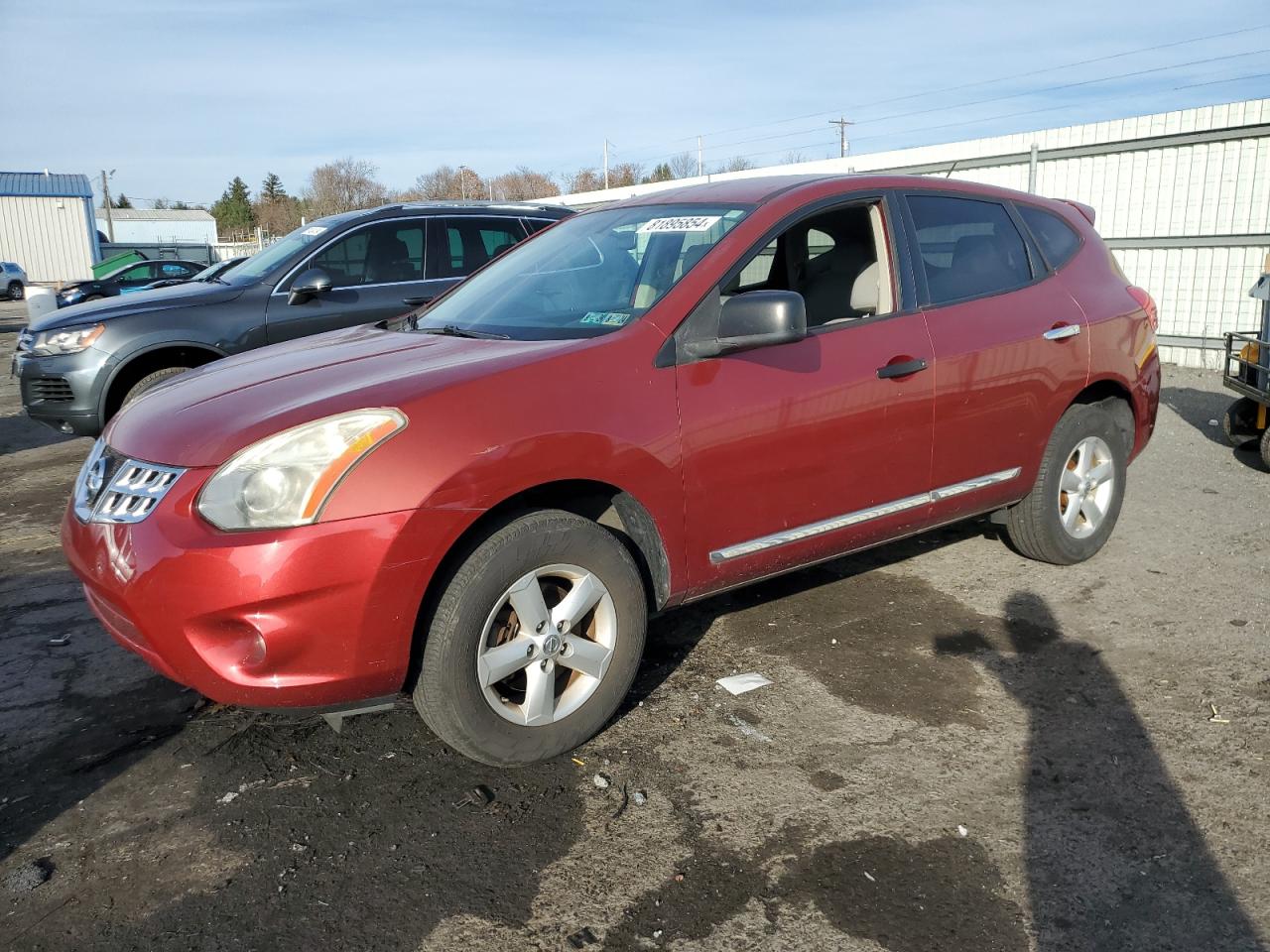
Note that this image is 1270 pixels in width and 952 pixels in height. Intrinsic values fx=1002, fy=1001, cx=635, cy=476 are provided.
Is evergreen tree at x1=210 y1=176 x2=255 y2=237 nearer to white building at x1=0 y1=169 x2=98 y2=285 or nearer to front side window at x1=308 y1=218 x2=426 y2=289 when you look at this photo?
white building at x1=0 y1=169 x2=98 y2=285

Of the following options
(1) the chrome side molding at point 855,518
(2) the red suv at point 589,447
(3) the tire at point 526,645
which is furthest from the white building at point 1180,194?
(3) the tire at point 526,645

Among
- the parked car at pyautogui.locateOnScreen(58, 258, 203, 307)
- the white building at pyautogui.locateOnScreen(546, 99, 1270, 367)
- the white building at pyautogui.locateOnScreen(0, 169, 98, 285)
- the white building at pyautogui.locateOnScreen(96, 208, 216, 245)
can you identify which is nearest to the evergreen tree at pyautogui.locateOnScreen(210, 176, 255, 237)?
the white building at pyautogui.locateOnScreen(96, 208, 216, 245)

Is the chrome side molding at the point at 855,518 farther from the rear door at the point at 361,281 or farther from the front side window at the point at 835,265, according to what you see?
the rear door at the point at 361,281

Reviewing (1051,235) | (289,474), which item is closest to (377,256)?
(1051,235)

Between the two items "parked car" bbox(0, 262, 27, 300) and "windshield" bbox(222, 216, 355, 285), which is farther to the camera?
"parked car" bbox(0, 262, 27, 300)

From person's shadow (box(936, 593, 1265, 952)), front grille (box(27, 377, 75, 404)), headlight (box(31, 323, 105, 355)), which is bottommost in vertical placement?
person's shadow (box(936, 593, 1265, 952))

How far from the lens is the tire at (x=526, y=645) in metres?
2.88

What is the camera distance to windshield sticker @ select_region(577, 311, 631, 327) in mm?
3438

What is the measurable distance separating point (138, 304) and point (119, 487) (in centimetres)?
467

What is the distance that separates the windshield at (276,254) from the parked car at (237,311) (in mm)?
16

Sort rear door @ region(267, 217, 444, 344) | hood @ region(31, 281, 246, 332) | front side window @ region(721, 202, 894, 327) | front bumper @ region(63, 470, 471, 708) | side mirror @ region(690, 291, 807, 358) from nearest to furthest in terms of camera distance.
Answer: front bumper @ region(63, 470, 471, 708)
side mirror @ region(690, 291, 807, 358)
front side window @ region(721, 202, 894, 327)
hood @ region(31, 281, 246, 332)
rear door @ region(267, 217, 444, 344)

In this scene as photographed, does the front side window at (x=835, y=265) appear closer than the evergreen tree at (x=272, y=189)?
Yes

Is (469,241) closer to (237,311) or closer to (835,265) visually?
(237,311)

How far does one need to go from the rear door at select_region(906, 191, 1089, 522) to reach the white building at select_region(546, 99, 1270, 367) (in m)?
8.31
